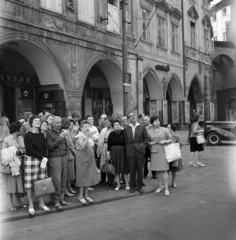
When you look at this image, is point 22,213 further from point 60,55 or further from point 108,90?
point 108,90

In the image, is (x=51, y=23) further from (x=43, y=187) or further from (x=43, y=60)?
(x=43, y=187)

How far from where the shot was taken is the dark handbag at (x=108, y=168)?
293 inches

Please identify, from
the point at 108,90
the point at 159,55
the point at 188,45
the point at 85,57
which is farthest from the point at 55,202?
the point at 188,45

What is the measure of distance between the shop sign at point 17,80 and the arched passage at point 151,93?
859cm

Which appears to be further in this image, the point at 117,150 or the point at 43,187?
the point at 117,150

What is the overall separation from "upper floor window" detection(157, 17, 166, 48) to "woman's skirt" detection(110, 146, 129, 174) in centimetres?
1544

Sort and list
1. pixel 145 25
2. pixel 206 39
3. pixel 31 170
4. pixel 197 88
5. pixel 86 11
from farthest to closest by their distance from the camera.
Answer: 1. pixel 206 39
2. pixel 197 88
3. pixel 145 25
4. pixel 86 11
5. pixel 31 170

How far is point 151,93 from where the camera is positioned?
72.3 feet

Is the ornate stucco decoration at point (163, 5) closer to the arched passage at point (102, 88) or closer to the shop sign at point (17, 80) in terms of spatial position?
the arched passage at point (102, 88)

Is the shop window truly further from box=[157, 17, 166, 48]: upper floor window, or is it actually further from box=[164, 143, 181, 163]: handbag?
box=[164, 143, 181, 163]: handbag

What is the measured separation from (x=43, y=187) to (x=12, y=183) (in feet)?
2.06

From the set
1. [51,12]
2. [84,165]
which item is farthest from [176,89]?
[84,165]

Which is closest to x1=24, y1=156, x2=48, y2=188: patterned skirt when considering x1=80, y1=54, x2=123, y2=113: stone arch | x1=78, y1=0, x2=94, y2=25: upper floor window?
x1=78, y1=0, x2=94, y2=25: upper floor window

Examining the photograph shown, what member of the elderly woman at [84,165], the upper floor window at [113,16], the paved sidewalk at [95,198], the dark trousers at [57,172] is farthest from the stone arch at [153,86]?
the dark trousers at [57,172]
